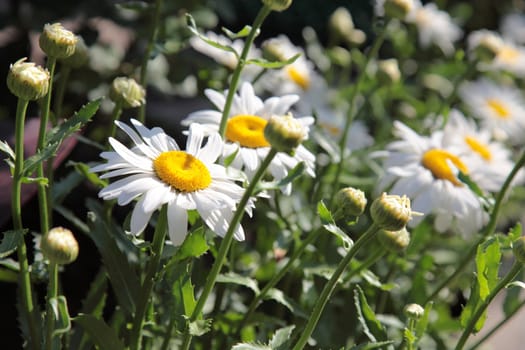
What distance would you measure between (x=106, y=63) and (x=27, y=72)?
887 millimetres

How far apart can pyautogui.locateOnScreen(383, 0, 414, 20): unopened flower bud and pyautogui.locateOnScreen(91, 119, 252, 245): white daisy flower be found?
426 millimetres

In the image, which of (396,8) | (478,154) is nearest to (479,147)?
(478,154)

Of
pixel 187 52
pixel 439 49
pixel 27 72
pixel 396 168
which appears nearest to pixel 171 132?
pixel 187 52

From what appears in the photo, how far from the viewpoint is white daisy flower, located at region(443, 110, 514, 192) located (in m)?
1.26

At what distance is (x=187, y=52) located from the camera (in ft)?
4.99

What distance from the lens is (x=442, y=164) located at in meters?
1.20

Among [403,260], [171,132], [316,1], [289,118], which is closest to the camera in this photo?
[289,118]

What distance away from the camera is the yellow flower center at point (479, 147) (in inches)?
55.6

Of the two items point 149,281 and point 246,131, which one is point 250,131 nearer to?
point 246,131

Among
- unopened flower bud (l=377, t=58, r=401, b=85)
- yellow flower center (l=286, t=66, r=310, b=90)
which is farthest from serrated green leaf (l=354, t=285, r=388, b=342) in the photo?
yellow flower center (l=286, t=66, r=310, b=90)

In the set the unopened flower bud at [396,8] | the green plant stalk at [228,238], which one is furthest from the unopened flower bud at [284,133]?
the unopened flower bud at [396,8]

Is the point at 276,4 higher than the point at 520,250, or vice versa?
the point at 276,4

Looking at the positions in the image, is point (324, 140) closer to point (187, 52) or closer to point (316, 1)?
point (187, 52)

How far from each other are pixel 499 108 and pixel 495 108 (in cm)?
1
